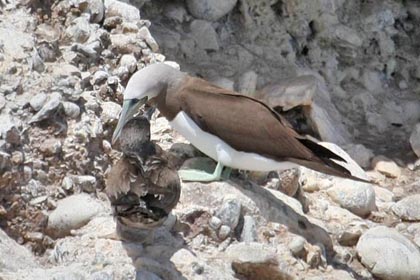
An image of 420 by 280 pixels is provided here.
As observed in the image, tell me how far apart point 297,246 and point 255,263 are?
0.48 meters

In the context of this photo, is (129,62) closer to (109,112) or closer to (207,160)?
(109,112)

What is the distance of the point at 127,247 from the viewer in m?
6.70

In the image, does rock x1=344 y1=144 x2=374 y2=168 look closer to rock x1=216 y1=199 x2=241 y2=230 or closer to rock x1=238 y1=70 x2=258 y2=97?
rock x1=238 y1=70 x2=258 y2=97

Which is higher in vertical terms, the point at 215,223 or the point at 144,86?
the point at 144,86

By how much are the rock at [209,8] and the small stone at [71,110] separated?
195cm

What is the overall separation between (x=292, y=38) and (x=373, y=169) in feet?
3.98

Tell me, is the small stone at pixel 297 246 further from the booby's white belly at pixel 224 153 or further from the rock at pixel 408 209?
the rock at pixel 408 209

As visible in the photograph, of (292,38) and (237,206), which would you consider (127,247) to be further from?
(292,38)

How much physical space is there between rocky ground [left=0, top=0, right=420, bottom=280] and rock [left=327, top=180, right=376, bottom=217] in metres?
0.01

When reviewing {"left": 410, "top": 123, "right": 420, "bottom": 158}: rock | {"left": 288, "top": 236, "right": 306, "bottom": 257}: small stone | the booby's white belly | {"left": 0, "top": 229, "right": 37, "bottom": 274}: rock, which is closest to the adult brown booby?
the booby's white belly

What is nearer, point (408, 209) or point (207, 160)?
point (207, 160)

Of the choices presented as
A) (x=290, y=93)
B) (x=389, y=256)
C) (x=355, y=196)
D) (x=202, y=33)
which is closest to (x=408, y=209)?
(x=355, y=196)

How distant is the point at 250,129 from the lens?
7.42 meters

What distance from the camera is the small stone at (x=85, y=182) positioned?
7145mm
